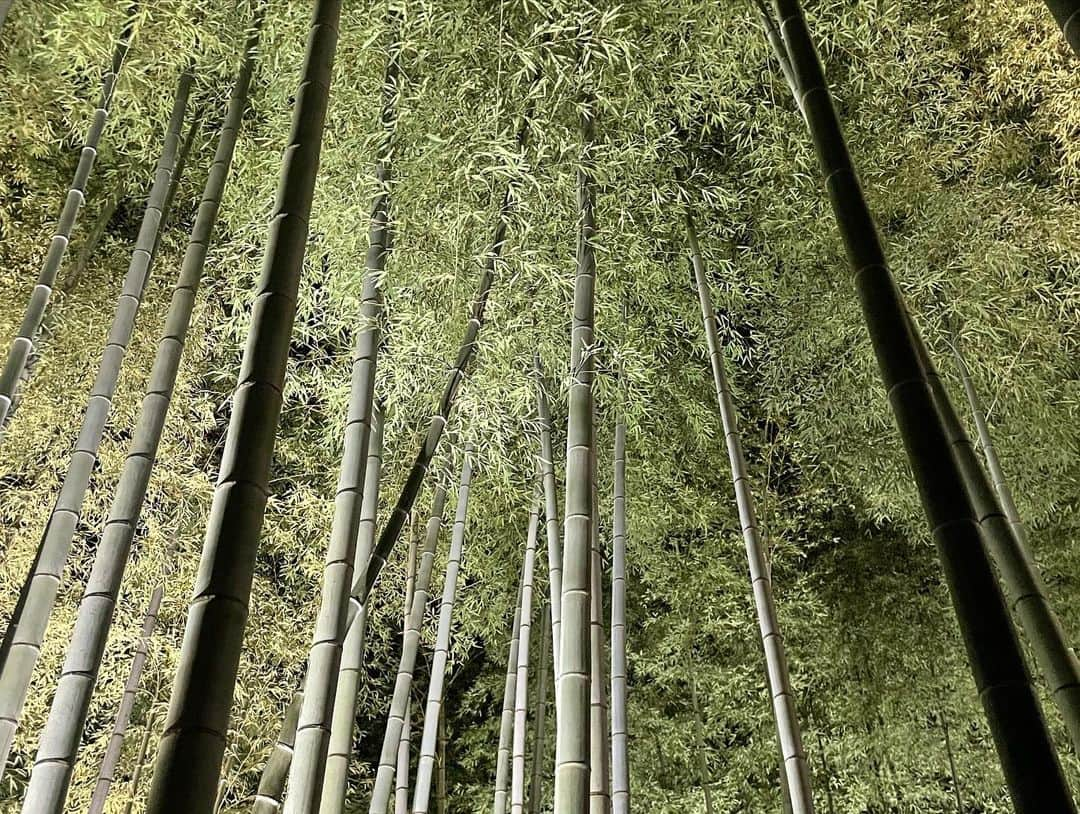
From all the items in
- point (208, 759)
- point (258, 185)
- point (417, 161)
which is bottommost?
point (208, 759)

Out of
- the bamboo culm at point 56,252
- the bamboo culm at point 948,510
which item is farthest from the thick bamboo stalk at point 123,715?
the bamboo culm at point 948,510

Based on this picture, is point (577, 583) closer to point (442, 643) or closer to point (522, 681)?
point (442, 643)

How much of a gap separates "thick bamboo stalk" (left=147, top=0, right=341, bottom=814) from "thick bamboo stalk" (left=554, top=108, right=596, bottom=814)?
1.18m

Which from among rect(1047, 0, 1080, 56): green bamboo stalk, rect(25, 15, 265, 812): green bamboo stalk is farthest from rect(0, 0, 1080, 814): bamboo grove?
rect(1047, 0, 1080, 56): green bamboo stalk

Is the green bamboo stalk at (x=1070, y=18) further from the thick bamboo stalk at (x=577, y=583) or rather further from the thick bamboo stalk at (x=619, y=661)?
the thick bamboo stalk at (x=619, y=661)

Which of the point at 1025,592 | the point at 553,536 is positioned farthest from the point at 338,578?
the point at 1025,592

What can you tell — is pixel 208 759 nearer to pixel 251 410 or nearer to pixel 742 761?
pixel 251 410

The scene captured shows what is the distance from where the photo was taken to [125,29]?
370 centimetres

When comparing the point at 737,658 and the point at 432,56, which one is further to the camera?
the point at 737,658

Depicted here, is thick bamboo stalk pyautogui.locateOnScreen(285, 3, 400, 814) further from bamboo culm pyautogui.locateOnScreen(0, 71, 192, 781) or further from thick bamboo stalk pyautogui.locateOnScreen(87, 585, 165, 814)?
thick bamboo stalk pyautogui.locateOnScreen(87, 585, 165, 814)

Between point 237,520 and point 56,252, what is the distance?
106 inches

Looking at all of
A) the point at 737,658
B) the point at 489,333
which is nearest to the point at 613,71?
the point at 489,333

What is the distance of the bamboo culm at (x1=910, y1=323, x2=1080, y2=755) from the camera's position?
6.60ft

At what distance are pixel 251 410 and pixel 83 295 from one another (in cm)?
396
